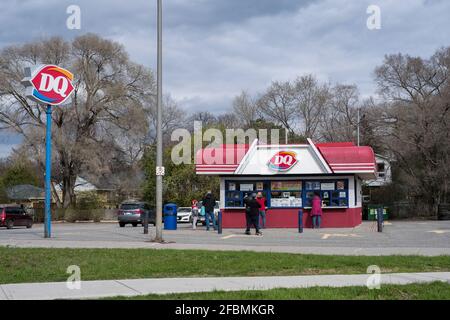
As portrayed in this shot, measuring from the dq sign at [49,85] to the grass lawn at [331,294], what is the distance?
16.5 meters

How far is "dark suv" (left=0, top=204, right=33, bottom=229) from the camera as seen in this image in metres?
41.1

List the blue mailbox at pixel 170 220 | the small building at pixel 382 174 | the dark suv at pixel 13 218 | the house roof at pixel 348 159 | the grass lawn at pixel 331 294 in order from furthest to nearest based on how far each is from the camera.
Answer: the small building at pixel 382 174
the dark suv at pixel 13 218
the blue mailbox at pixel 170 220
the house roof at pixel 348 159
the grass lawn at pixel 331 294

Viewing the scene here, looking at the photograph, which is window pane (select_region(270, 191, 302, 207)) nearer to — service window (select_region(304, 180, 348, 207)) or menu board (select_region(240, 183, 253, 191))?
service window (select_region(304, 180, 348, 207))

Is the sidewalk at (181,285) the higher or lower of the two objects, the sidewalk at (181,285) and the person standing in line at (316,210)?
the lower

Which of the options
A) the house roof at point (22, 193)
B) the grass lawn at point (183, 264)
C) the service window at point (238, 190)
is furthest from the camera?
the house roof at point (22, 193)

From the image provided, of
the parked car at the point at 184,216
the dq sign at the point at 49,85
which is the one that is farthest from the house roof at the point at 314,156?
the parked car at the point at 184,216

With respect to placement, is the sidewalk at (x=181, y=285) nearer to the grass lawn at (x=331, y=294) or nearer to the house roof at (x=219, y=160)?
the grass lawn at (x=331, y=294)

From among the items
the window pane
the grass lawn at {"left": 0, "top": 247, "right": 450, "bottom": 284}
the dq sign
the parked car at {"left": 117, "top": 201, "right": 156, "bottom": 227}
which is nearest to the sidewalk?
the grass lawn at {"left": 0, "top": 247, "right": 450, "bottom": 284}

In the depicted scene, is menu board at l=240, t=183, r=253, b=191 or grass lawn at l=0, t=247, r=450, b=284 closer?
grass lawn at l=0, t=247, r=450, b=284

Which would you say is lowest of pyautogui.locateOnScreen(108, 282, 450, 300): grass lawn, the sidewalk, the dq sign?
the sidewalk

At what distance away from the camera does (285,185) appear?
3075 cm

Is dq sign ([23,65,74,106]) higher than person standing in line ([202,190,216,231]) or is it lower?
higher

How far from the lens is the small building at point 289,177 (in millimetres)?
30062
